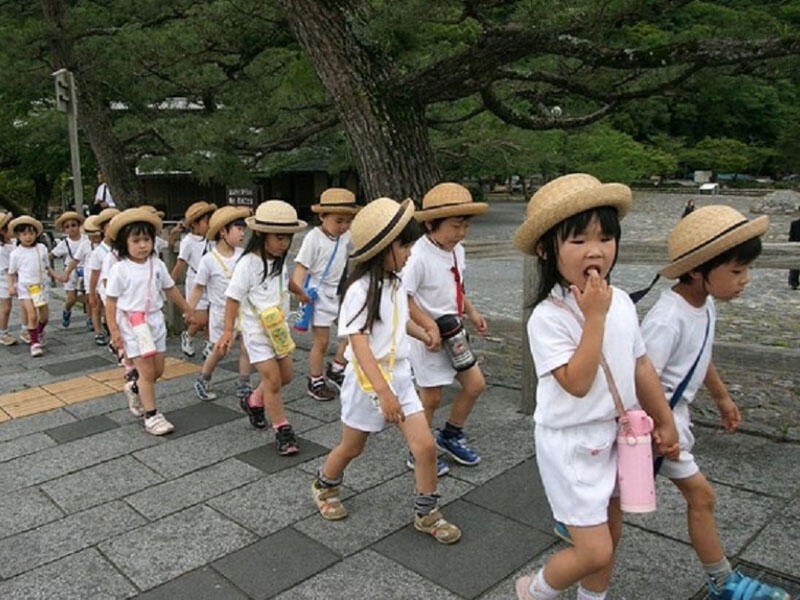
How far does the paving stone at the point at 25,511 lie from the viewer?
3.34 m

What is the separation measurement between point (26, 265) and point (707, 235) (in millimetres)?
7233

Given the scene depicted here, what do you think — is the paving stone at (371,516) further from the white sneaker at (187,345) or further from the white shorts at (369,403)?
the white sneaker at (187,345)

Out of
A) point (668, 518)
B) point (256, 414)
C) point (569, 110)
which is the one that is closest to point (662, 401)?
point (668, 518)

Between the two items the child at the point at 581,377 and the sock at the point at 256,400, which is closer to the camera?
the child at the point at 581,377

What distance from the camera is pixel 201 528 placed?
10.5 feet

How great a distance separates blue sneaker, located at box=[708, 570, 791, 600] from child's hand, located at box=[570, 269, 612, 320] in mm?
1162

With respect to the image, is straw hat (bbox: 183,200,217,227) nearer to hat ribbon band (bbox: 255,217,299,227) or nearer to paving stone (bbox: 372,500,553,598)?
hat ribbon band (bbox: 255,217,299,227)

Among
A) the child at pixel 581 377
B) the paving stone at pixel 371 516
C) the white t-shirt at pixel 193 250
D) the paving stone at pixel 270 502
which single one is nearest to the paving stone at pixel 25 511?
the paving stone at pixel 270 502

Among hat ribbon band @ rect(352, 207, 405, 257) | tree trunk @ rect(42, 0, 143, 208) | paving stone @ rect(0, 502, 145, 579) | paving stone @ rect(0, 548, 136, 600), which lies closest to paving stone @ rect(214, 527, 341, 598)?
paving stone @ rect(0, 548, 136, 600)

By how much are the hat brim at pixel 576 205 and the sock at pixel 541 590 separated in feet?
3.69

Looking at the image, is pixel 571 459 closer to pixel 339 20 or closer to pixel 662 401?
pixel 662 401

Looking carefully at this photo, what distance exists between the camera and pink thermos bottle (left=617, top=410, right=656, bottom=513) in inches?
80.4

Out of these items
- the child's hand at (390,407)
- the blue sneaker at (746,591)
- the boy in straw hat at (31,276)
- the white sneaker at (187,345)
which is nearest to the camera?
the blue sneaker at (746,591)

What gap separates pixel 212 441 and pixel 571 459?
2949 mm
